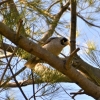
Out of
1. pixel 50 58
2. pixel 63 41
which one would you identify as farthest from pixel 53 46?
pixel 50 58

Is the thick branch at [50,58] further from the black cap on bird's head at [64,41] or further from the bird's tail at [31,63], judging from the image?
the black cap on bird's head at [64,41]

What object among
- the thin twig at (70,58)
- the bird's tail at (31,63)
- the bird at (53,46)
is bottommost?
the thin twig at (70,58)

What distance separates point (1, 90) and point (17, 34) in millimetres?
294

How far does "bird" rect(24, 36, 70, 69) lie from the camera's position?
4.40 ft

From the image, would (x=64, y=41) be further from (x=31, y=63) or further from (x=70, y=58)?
(x=70, y=58)

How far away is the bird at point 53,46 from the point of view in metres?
1.34

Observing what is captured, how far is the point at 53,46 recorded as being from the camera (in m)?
1.49

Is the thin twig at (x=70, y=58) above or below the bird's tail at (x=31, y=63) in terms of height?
below

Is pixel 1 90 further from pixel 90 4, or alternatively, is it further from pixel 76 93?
pixel 90 4

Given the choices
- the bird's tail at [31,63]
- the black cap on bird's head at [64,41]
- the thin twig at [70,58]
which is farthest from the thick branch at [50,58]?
the black cap on bird's head at [64,41]

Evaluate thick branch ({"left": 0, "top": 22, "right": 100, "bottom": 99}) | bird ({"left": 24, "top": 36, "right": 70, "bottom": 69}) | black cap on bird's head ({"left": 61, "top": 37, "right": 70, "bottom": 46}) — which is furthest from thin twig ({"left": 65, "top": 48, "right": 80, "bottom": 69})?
black cap on bird's head ({"left": 61, "top": 37, "right": 70, "bottom": 46})

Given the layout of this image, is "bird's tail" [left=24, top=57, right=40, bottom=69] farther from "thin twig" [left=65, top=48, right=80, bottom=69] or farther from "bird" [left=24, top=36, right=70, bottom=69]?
"thin twig" [left=65, top=48, right=80, bottom=69]

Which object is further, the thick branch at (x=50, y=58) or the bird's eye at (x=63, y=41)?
the bird's eye at (x=63, y=41)

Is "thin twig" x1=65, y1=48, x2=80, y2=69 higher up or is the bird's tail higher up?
the bird's tail
